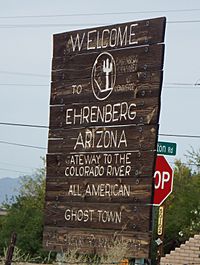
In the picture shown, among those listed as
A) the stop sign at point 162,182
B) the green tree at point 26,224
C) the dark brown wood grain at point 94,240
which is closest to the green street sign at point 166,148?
the stop sign at point 162,182

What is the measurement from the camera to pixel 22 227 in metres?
34.4

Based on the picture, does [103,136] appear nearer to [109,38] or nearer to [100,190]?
[100,190]

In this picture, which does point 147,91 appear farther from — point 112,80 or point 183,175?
point 183,175

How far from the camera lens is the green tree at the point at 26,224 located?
3203 cm

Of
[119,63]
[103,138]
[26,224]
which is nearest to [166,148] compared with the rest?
[103,138]

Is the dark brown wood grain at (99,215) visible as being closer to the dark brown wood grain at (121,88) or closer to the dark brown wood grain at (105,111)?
the dark brown wood grain at (105,111)

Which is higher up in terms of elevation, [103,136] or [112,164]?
[103,136]

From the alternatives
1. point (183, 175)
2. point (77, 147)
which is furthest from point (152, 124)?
point (183, 175)

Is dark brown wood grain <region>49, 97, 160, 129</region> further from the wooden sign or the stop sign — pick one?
the stop sign

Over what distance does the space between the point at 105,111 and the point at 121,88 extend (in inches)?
19.4

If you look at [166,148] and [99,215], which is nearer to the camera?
[99,215]

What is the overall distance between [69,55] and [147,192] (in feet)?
10.3

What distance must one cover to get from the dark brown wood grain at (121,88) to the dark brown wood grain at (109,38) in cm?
52

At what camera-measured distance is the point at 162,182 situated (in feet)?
47.5
